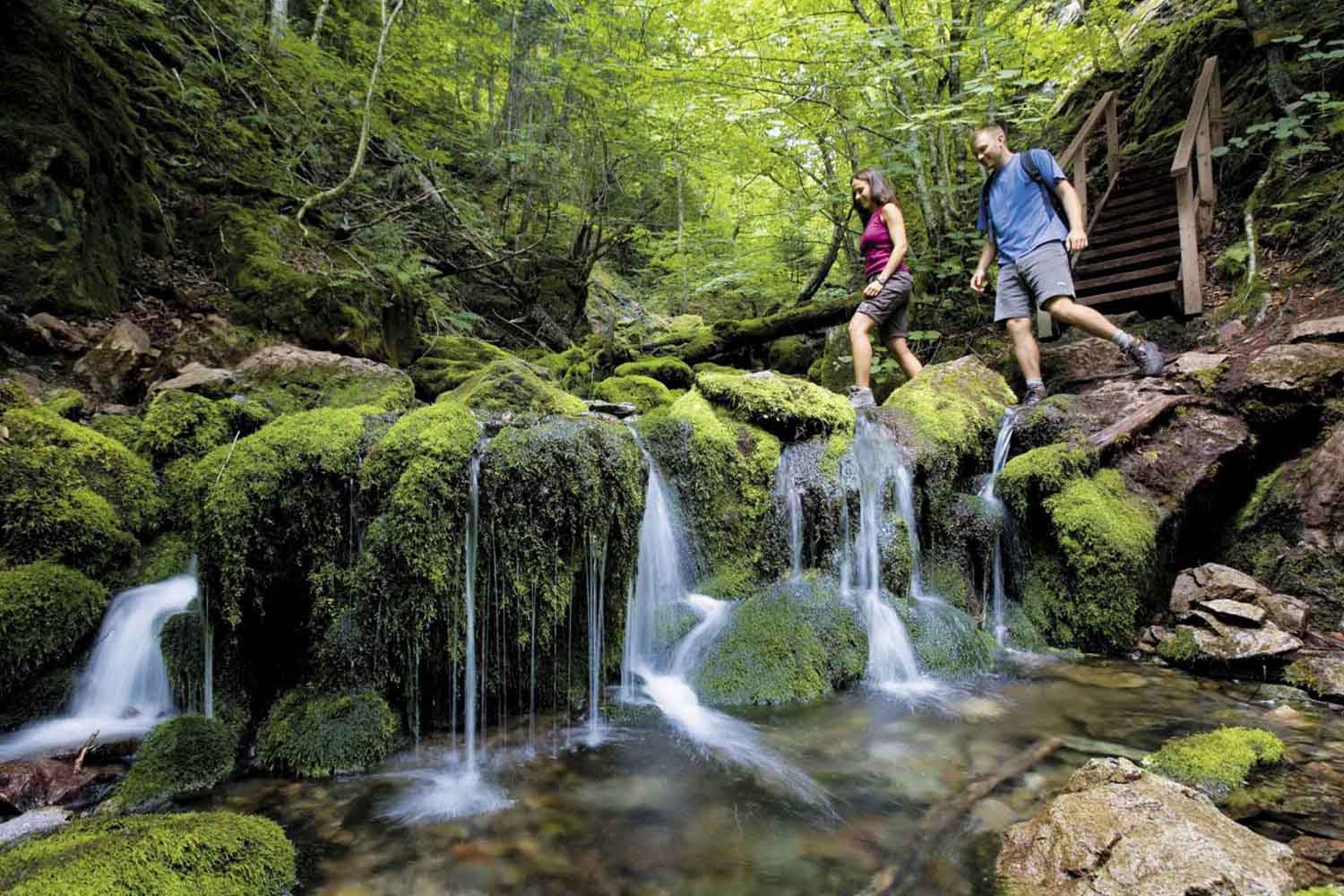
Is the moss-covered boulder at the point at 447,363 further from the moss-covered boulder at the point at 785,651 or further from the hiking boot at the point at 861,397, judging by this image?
the moss-covered boulder at the point at 785,651

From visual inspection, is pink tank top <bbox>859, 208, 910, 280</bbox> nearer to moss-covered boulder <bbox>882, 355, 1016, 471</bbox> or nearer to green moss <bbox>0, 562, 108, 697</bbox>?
moss-covered boulder <bbox>882, 355, 1016, 471</bbox>

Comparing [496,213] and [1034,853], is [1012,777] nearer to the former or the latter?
[1034,853]

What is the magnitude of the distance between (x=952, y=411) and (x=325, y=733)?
5.78 metres

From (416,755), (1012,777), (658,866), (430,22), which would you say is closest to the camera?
(658,866)

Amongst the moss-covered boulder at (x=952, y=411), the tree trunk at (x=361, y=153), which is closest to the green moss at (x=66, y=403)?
the tree trunk at (x=361, y=153)

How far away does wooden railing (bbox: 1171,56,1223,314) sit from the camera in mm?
7422

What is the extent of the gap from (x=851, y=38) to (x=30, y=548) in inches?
378

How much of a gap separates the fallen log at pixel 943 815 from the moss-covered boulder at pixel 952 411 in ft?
9.42

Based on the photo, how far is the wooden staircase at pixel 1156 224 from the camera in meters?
7.53

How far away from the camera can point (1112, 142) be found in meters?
10.1

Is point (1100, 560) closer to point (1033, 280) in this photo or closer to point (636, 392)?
point (1033, 280)

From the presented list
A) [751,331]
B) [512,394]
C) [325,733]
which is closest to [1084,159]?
[751,331]

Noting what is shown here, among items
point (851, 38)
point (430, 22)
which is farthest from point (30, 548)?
point (430, 22)

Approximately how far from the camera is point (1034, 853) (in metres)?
2.33
